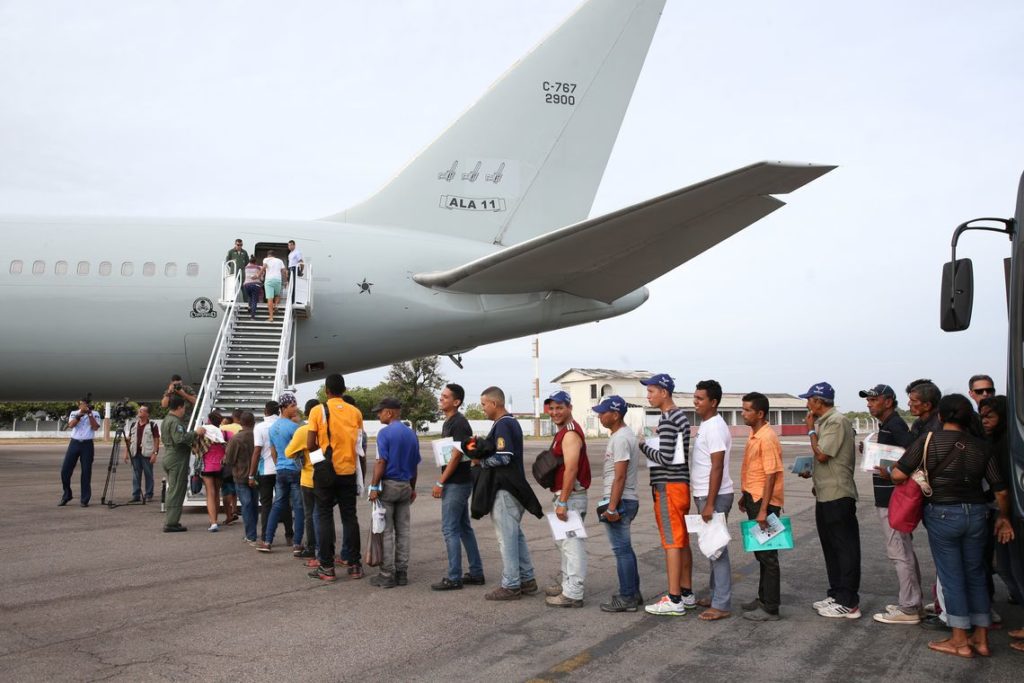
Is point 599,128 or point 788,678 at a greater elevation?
point 599,128

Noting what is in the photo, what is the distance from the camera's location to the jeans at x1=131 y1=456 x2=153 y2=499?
463 inches

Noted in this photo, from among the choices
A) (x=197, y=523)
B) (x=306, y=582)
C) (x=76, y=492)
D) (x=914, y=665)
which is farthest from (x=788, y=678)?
(x=76, y=492)

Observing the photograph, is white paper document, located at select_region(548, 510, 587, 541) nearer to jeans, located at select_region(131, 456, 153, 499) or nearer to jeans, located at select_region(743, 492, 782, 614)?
jeans, located at select_region(743, 492, 782, 614)

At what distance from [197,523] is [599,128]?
450 inches

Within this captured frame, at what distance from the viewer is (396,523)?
261 inches

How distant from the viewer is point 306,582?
22.0ft

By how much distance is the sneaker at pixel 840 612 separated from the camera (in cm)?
557

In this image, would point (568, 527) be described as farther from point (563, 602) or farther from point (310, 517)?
point (310, 517)

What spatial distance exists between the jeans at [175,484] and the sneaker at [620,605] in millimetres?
5819

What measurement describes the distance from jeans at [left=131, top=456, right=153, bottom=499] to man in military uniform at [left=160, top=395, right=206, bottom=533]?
2.79 metres

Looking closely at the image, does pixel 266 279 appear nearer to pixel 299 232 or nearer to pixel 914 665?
pixel 299 232

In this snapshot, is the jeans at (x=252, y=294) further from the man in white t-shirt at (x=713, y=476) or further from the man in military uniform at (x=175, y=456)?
the man in white t-shirt at (x=713, y=476)

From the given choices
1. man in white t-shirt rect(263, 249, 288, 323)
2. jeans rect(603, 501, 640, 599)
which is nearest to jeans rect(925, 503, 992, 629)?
jeans rect(603, 501, 640, 599)

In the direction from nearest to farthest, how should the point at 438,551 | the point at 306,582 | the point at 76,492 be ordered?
the point at 306,582
the point at 438,551
the point at 76,492
